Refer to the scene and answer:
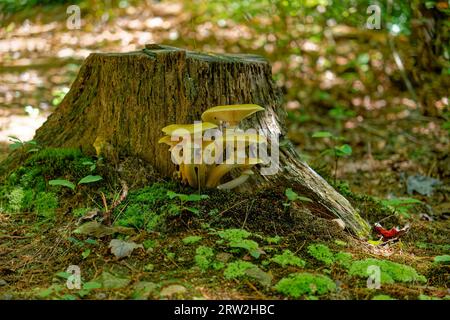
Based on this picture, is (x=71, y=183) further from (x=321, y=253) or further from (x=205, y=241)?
(x=321, y=253)

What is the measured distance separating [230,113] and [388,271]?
1401 mm

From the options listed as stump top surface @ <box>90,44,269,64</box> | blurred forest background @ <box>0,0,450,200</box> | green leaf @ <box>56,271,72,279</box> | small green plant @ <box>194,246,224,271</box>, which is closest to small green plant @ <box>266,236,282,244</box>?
small green plant @ <box>194,246,224,271</box>

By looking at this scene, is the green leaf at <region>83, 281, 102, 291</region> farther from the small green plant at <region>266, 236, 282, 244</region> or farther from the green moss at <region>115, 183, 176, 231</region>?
the small green plant at <region>266, 236, 282, 244</region>

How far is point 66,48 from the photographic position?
1103cm

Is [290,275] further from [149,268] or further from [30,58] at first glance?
[30,58]

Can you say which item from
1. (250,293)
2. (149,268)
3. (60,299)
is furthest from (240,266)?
(60,299)

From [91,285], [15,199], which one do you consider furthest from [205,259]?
[15,199]

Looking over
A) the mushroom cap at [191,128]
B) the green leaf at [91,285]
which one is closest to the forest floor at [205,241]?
the green leaf at [91,285]

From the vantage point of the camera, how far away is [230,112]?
3.20 metres

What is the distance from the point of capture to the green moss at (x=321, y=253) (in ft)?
10.2

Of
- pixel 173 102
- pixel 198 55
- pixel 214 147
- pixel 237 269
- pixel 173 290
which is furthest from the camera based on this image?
pixel 198 55

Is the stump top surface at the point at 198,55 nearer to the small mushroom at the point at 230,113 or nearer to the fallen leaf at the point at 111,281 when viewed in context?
the small mushroom at the point at 230,113

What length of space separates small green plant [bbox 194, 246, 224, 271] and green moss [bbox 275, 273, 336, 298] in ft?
1.31

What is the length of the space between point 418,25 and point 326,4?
1415 millimetres
